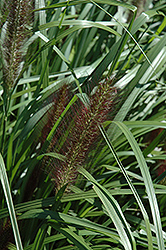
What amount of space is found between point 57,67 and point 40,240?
3.51 feet

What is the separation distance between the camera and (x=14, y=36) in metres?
1.07

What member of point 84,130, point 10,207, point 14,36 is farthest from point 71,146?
point 14,36

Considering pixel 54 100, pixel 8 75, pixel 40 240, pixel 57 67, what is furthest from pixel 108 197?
pixel 57 67

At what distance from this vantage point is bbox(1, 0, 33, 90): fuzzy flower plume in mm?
1044

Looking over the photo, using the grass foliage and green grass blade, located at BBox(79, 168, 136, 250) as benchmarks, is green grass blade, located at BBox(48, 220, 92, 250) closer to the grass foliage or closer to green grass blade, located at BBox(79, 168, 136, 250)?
the grass foliage

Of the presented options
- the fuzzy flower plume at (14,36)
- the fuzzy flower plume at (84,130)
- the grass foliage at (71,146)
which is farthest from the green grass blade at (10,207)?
the fuzzy flower plume at (14,36)

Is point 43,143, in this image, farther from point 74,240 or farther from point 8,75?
point 74,240

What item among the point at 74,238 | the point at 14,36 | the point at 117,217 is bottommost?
the point at 74,238

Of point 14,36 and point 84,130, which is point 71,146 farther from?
point 14,36

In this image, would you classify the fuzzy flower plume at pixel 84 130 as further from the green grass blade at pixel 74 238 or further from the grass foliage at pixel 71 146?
the green grass blade at pixel 74 238

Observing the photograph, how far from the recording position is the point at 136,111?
1746 mm

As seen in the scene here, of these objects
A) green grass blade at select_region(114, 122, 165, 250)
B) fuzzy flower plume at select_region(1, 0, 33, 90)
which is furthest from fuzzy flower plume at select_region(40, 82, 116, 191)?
fuzzy flower plume at select_region(1, 0, 33, 90)

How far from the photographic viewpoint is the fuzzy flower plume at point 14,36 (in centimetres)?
104

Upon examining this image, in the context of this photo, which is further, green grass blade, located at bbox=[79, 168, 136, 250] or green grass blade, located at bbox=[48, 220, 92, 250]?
green grass blade, located at bbox=[48, 220, 92, 250]
